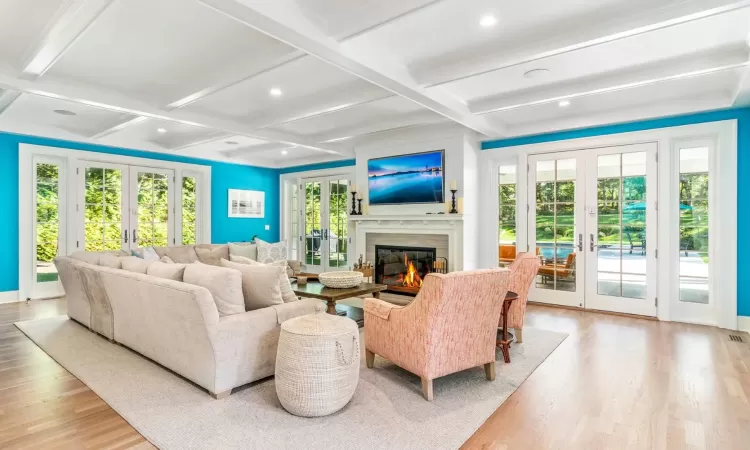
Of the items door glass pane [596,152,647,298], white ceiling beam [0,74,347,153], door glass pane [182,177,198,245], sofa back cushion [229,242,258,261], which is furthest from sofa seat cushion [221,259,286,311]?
door glass pane [182,177,198,245]

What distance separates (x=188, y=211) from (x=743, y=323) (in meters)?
8.23

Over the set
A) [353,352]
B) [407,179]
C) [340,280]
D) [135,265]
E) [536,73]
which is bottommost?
[353,352]

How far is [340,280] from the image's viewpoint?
4070 millimetres

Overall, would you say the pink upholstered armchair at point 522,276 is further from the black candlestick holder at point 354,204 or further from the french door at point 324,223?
the french door at point 324,223

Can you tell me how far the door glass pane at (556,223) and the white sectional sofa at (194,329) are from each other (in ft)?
12.0

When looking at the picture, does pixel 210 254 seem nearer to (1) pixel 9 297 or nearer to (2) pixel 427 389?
(1) pixel 9 297

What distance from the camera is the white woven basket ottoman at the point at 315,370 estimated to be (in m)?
2.32

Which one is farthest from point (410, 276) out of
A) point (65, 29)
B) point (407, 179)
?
point (65, 29)

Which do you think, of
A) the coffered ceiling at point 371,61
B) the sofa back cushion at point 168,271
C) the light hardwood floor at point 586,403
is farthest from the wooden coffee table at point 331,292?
the coffered ceiling at point 371,61

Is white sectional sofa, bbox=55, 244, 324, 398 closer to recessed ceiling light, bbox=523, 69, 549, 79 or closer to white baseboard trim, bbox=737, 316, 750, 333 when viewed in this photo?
recessed ceiling light, bbox=523, 69, 549, 79

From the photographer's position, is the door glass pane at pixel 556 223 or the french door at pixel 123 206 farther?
the french door at pixel 123 206

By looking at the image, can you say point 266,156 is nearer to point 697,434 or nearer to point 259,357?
point 259,357

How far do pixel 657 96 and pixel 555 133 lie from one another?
128cm

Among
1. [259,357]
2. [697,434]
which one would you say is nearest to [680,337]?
[697,434]
